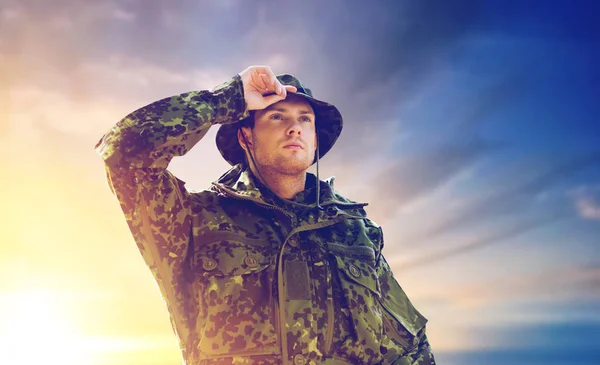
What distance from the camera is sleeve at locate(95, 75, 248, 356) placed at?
452 centimetres

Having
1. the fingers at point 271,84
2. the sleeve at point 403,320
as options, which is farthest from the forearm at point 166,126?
the sleeve at point 403,320

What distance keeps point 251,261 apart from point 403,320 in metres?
1.51

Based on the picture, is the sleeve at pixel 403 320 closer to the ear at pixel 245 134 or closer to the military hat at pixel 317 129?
→ the military hat at pixel 317 129

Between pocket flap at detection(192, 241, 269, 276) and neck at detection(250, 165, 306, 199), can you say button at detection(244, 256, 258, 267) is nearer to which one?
pocket flap at detection(192, 241, 269, 276)

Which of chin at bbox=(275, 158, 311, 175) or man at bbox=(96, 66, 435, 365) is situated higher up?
chin at bbox=(275, 158, 311, 175)

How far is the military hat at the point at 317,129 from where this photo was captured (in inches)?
227

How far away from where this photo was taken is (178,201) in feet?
16.4

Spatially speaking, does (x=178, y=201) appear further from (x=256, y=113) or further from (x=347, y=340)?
(x=347, y=340)

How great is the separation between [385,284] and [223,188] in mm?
1699

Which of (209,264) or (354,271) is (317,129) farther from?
(209,264)

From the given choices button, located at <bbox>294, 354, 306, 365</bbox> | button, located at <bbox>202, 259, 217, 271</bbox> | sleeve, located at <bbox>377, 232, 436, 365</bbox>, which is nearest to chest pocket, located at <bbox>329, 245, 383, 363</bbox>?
sleeve, located at <bbox>377, 232, 436, 365</bbox>

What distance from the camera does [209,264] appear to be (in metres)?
4.89

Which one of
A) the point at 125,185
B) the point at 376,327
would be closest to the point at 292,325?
the point at 376,327

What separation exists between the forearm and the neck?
77 centimetres
